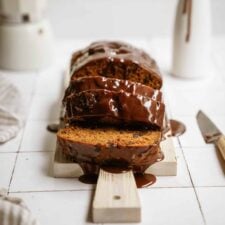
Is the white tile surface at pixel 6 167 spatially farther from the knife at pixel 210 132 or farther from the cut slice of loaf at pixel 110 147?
the knife at pixel 210 132

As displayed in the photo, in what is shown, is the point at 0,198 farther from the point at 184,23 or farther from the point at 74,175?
the point at 184,23

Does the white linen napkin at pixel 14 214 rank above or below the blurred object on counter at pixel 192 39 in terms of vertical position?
below

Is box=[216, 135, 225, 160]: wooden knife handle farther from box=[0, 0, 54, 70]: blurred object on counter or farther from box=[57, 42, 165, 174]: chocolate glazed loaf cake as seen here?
box=[0, 0, 54, 70]: blurred object on counter

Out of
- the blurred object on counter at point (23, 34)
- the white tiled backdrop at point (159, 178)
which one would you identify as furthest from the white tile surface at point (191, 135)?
the blurred object on counter at point (23, 34)

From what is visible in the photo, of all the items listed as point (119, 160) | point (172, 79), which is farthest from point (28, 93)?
point (119, 160)

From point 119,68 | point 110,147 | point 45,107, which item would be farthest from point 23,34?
point 110,147

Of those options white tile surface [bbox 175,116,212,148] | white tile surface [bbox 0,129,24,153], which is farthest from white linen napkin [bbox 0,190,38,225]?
white tile surface [bbox 175,116,212,148]
